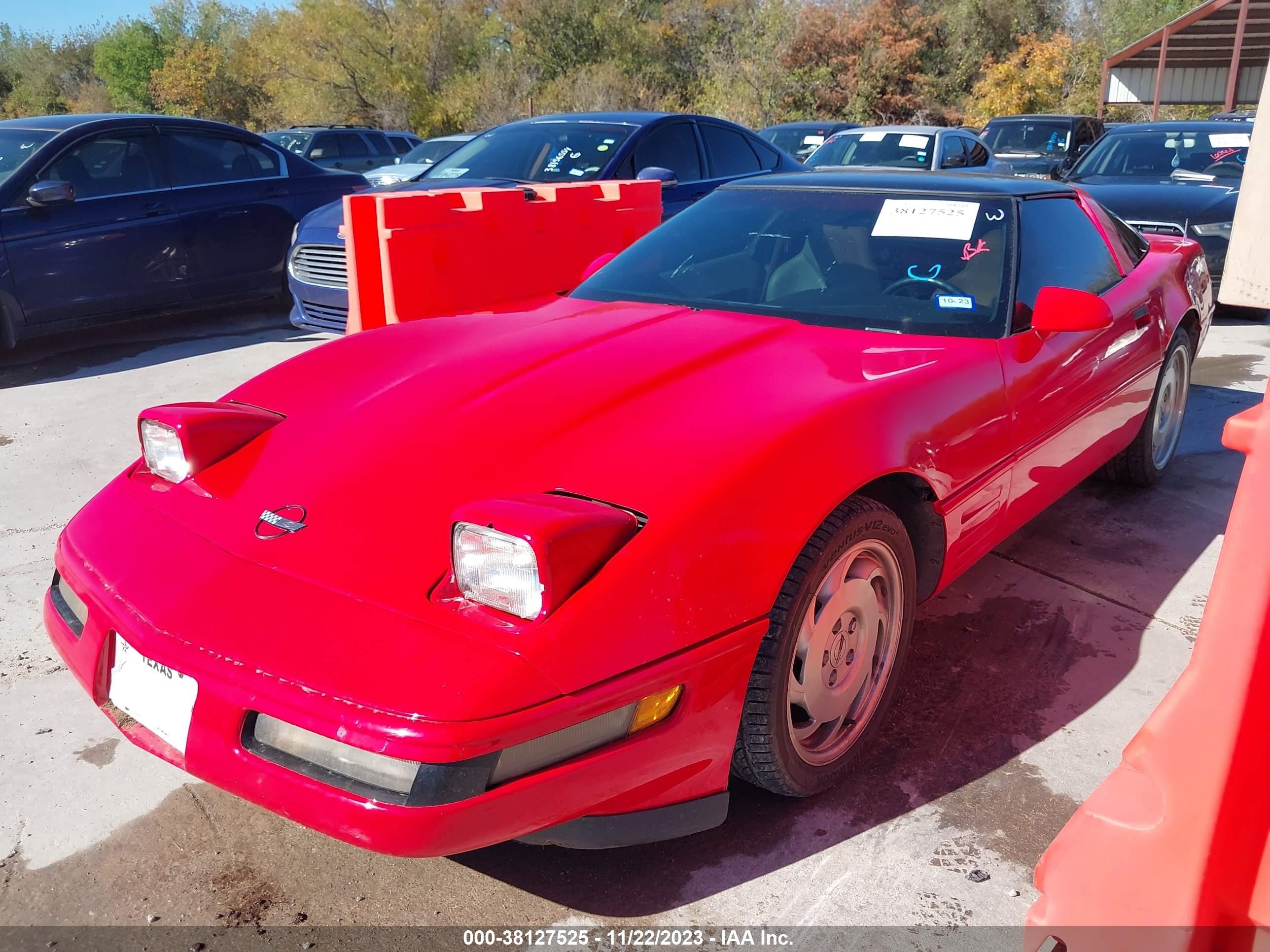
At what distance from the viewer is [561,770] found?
177cm

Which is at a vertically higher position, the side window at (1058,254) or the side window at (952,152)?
the side window at (952,152)

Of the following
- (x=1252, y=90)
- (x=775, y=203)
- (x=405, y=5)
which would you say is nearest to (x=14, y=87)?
(x=405, y=5)

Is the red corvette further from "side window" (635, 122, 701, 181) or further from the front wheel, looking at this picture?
"side window" (635, 122, 701, 181)

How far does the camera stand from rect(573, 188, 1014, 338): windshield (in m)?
2.91

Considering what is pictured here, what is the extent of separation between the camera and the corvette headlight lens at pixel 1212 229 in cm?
713

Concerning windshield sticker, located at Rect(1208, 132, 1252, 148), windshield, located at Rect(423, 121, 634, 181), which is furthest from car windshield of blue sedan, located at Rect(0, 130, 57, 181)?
windshield sticker, located at Rect(1208, 132, 1252, 148)

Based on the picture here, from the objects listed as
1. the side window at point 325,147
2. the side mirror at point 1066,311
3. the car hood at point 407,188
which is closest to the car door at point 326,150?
the side window at point 325,147

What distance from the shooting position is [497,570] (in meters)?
1.80

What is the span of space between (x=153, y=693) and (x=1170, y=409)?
13.2ft

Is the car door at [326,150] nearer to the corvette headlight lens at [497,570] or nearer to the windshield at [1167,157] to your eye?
the windshield at [1167,157]

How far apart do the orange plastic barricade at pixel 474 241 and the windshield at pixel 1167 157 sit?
4601 millimetres

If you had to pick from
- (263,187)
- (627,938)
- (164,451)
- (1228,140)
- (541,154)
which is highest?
(1228,140)

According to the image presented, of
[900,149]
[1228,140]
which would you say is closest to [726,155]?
[900,149]

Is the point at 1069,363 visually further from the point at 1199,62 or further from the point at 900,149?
the point at 1199,62
